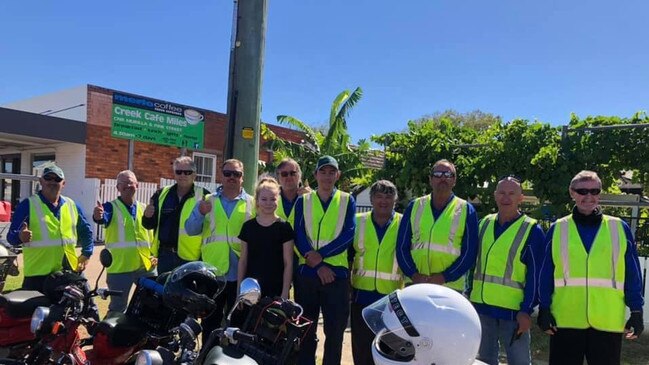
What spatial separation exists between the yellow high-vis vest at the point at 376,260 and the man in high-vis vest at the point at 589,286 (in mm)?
1205

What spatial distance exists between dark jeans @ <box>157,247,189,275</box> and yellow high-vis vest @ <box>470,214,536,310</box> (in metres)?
2.83

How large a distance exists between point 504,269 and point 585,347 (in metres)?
0.80

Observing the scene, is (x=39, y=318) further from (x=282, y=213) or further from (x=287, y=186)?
(x=287, y=186)

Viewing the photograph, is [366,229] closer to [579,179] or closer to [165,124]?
[579,179]

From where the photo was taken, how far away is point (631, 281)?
12.8 ft

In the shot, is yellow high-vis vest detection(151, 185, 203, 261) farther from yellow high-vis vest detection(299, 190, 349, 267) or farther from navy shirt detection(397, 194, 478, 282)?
navy shirt detection(397, 194, 478, 282)

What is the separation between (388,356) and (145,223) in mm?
3497

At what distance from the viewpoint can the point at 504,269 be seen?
4195mm

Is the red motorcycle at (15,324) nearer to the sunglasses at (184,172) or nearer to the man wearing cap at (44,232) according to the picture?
the man wearing cap at (44,232)

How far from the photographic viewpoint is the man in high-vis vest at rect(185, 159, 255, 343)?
15.6 ft

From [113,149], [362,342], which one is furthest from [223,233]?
[113,149]

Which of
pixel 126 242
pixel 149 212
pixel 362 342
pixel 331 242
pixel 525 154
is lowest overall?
pixel 362 342

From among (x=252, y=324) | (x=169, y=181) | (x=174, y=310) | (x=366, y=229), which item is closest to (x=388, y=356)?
(x=252, y=324)

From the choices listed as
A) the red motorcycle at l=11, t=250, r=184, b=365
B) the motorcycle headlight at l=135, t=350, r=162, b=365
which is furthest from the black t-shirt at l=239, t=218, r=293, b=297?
the motorcycle headlight at l=135, t=350, r=162, b=365
